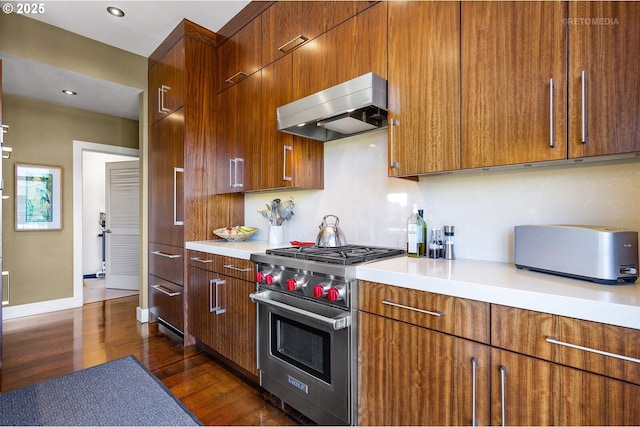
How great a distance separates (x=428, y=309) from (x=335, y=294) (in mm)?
415

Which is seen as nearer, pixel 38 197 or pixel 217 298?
pixel 217 298

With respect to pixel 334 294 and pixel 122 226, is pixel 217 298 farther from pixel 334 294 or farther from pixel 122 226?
pixel 122 226

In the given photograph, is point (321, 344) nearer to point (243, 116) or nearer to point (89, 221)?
point (243, 116)

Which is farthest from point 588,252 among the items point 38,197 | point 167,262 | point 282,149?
point 38,197

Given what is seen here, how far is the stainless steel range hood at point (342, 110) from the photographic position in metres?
1.54

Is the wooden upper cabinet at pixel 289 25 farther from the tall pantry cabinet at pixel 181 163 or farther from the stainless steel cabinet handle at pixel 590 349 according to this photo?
the stainless steel cabinet handle at pixel 590 349

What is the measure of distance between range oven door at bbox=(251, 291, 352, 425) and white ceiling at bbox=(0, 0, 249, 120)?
2.36m

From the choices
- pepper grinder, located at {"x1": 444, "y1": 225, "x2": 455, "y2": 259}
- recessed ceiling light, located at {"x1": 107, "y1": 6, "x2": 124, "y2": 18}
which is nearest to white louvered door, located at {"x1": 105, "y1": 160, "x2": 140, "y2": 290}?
recessed ceiling light, located at {"x1": 107, "y1": 6, "x2": 124, "y2": 18}

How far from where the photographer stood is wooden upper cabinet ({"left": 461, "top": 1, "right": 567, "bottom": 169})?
111 cm

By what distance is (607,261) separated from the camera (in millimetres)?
989

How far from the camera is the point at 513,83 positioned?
1206 mm

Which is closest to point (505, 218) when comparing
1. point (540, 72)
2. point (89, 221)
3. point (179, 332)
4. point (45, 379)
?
point (540, 72)

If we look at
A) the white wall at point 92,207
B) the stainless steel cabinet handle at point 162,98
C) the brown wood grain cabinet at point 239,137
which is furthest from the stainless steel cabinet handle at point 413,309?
the white wall at point 92,207

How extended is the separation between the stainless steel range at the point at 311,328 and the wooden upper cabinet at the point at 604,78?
0.98 meters
